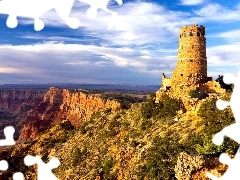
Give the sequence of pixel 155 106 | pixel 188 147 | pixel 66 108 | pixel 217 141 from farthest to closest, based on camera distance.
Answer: pixel 66 108 → pixel 155 106 → pixel 188 147 → pixel 217 141

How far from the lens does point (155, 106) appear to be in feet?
127

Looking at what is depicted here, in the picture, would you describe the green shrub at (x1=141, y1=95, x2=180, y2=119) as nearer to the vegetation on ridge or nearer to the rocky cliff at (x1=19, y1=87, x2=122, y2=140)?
the vegetation on ridge

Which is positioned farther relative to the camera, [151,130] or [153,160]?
[151,130]

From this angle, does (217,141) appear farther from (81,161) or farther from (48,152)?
(48,152)

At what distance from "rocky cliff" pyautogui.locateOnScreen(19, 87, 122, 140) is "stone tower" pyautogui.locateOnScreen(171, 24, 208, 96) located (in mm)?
53376

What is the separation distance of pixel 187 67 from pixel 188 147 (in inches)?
655

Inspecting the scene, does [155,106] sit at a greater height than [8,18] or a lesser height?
lesser

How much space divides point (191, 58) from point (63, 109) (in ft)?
317

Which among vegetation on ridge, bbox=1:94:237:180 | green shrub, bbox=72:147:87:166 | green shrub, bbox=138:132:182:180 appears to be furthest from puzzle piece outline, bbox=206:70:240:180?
green shrub, bbox=72:147:87:166

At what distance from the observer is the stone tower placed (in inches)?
1544

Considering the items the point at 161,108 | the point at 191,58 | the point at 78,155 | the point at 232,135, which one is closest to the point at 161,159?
the point at 232,135

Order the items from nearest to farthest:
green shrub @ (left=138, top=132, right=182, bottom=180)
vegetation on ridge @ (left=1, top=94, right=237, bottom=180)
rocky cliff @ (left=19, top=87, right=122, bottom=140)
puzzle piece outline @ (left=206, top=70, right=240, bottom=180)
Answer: puzzle piece outline @ (left=206, top=70, right=240, bottom=180)
green shrub @ (left=138, top=132, right=182, bottom=180)
vegetation on ridge @ (left=1, top=94, right=237, bottom=180)
rocky cliff @ (left=19, top=87, right=122, bottom=140)

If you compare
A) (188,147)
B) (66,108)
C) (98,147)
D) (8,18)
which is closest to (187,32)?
(98,147)

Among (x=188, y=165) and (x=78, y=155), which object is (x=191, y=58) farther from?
(x=188, y=165)
